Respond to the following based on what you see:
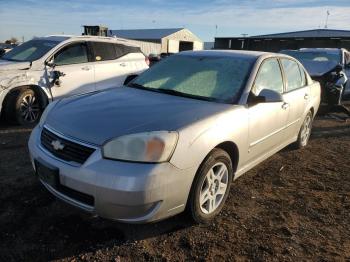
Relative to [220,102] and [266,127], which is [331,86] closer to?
[266,127]

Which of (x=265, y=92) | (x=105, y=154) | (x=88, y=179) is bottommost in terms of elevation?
(x=88, y=179)

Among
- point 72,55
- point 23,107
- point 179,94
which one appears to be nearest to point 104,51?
point 72,55

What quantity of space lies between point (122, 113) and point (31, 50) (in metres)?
4.84

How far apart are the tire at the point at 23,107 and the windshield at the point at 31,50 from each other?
706 millimetres

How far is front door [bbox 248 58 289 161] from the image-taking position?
3970 millimetres

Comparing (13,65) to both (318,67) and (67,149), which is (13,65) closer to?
(67,149)

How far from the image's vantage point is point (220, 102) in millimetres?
3777

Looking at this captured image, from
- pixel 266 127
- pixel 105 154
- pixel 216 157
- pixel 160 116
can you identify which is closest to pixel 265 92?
pixel 266 127

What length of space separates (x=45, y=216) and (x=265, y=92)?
98.5 inches

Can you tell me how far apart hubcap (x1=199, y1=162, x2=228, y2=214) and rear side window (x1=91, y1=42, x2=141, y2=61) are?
201 inches

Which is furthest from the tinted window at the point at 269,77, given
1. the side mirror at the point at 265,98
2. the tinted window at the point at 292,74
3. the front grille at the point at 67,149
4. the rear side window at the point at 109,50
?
the rear side window at the point at 109,50

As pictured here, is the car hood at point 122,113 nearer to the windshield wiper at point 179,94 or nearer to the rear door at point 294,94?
the windshield wiper at point 179,94

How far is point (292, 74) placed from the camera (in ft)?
17.1

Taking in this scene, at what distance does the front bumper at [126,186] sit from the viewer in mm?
2742
